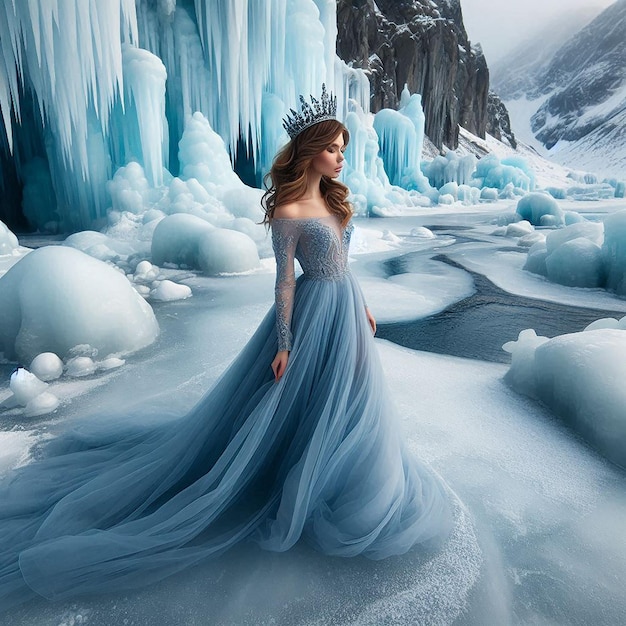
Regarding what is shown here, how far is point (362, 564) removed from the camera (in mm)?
1486

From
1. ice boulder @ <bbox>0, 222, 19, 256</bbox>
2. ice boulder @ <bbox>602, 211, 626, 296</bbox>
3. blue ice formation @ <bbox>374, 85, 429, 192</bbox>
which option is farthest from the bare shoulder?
blue ice formation @ <bbox>374, 85, 429, 192</bbox>

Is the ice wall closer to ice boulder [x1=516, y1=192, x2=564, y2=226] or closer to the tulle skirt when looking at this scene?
the tulle skirt

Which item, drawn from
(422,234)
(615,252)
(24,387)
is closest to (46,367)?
(24,387)

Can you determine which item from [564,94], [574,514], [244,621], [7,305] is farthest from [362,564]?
[564,94]

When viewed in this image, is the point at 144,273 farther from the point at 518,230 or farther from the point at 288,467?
the point at 518,230

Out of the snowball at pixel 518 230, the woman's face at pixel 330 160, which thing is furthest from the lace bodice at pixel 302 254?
the snowball at pixel 518 230

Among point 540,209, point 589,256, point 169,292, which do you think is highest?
point 540,209

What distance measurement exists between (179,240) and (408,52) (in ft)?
118

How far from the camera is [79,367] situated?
300cm

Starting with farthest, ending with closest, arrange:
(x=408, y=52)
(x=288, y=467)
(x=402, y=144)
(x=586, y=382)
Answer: (x=408, y=52) < (x=402, y=144) < (x=586, y=382) < (x=288, y=467)

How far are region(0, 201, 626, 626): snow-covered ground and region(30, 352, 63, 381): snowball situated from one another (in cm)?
8

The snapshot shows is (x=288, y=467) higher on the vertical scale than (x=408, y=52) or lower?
lower

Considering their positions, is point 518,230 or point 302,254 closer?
point 302,254

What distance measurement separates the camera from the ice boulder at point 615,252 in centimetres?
534
